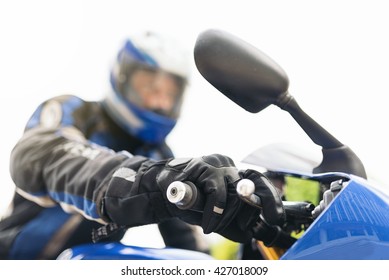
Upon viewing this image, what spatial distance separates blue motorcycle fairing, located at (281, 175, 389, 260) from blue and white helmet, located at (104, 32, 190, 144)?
113 cm

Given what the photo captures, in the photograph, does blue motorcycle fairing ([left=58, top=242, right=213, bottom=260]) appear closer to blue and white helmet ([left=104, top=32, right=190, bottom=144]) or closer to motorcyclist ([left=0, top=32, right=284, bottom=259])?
motorcyclist ([left=0, top=32, right=284, bottom=259])

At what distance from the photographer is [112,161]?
3.16 feet

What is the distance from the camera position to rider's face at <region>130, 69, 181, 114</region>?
178 cm

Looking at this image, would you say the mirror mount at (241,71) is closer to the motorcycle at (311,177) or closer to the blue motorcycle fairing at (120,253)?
the motorcycle at (311,177)

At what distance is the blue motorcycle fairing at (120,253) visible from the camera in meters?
0.97

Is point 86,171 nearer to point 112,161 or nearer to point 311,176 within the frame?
point 112,161

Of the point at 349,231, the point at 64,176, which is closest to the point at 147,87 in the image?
the point at 64,176

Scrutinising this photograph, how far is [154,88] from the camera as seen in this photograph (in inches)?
71.1

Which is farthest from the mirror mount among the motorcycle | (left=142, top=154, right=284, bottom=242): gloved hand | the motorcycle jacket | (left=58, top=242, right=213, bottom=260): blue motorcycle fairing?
(left=58, top=242, right=213, bottom=260): blue motorcycle fairing

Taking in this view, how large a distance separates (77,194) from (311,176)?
47 cm

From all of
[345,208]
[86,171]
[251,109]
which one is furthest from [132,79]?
[345,208]

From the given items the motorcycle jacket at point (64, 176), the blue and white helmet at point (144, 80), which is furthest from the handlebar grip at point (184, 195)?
the blue and white helmet at point (144, 80)

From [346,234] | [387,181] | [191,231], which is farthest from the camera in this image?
[191,231]

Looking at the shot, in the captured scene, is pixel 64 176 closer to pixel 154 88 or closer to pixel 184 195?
pixel 184 195
